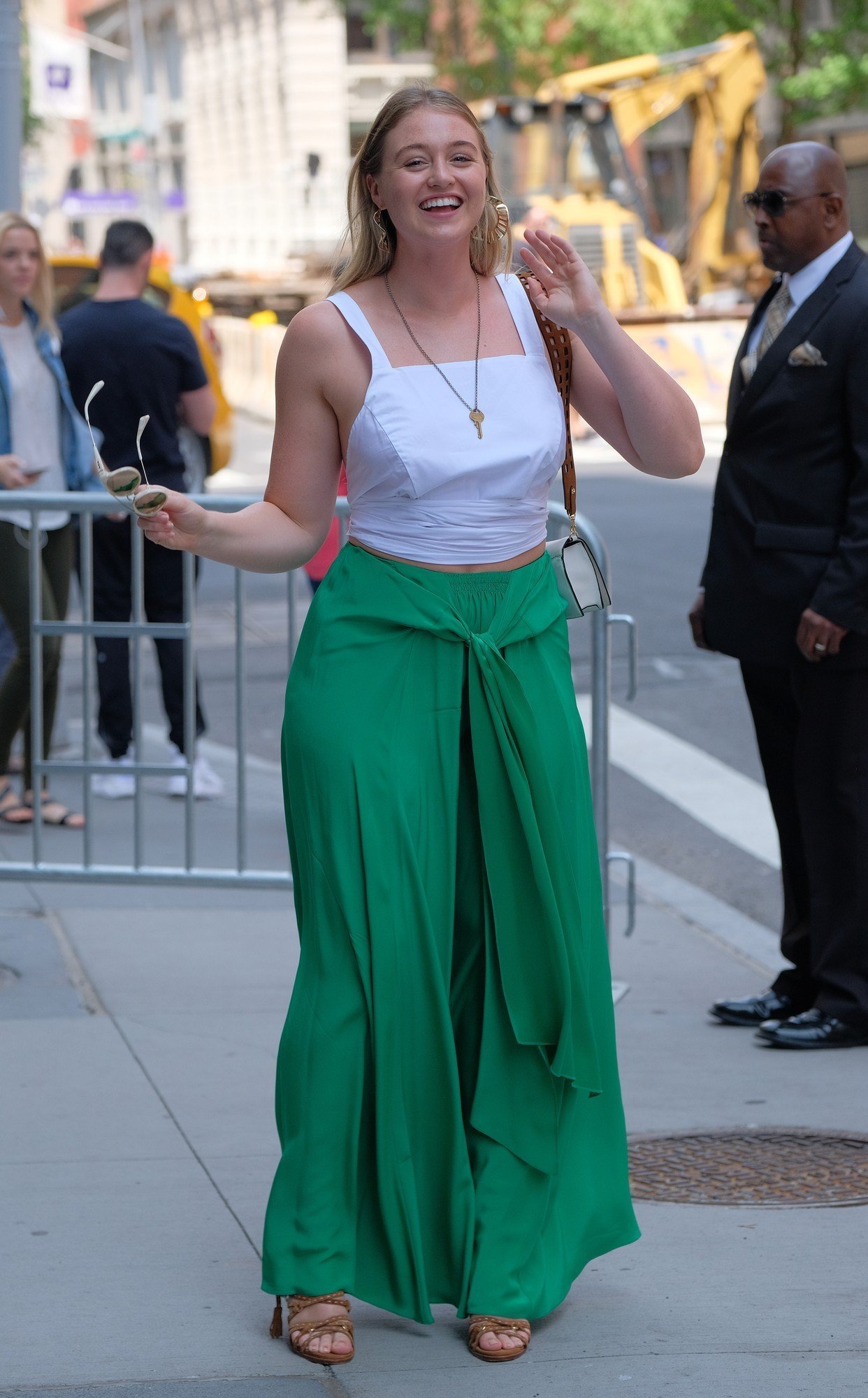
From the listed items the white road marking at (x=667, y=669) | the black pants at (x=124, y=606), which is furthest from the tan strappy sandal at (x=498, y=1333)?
the white road marking at (x=667, y=669)

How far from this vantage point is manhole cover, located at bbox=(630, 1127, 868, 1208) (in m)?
4.11

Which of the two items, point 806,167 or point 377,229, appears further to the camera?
point 806,167

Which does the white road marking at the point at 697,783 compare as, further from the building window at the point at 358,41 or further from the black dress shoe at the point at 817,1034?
the building window at the point at 358,41

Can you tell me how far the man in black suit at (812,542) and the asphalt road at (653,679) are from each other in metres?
0.76

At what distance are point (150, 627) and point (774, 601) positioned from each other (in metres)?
1.85

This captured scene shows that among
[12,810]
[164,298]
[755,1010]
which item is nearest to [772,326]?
[755,1010]

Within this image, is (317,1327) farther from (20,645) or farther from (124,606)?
Answer: (124,606)

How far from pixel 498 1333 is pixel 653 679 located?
23.6 ft

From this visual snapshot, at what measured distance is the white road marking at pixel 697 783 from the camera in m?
7.73

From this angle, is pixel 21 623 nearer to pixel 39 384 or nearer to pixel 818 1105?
pixel 39 384

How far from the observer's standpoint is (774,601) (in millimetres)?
5016

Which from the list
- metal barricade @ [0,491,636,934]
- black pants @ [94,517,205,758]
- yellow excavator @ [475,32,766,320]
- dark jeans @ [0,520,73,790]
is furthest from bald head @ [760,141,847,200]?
yellow excavator @ [475,32,766,320]

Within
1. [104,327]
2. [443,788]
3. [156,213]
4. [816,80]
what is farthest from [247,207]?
[443,788]

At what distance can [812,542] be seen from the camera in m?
4.95
